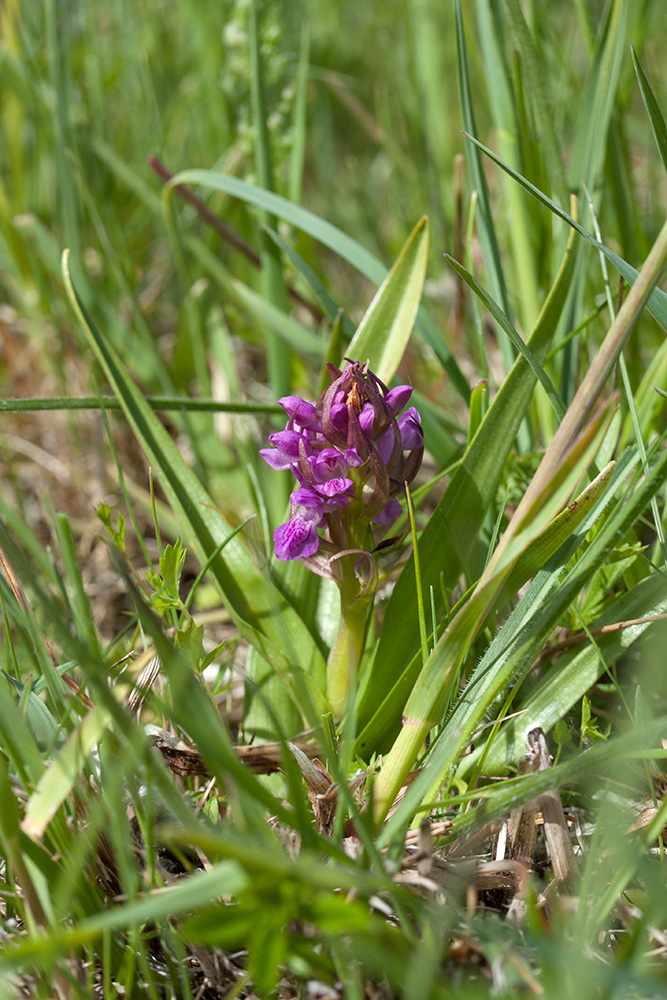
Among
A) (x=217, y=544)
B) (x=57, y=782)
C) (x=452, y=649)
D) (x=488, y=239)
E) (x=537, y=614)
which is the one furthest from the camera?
(x=488, y=239)

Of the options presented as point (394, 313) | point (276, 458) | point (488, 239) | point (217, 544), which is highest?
point (488, 239)

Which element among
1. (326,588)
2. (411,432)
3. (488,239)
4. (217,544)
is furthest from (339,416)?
(488,239)

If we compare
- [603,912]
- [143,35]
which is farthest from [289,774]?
[143,35]

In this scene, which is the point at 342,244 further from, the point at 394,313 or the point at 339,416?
the point at 339,416

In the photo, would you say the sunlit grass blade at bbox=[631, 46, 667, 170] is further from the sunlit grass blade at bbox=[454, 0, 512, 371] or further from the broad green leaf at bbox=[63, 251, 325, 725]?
the broad green leaf at bbox=[63, 251, 325, 725]

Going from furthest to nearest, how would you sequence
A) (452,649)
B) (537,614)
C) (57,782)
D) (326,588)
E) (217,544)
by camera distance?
1. (326,588)
2. (217,544)
3. (537,614)
4. (452,649)
5. (57,782)

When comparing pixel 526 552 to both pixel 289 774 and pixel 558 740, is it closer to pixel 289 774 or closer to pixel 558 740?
pixel 558 740

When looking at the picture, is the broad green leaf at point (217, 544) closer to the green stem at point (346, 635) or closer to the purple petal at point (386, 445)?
the green stem at point (346, 635)
